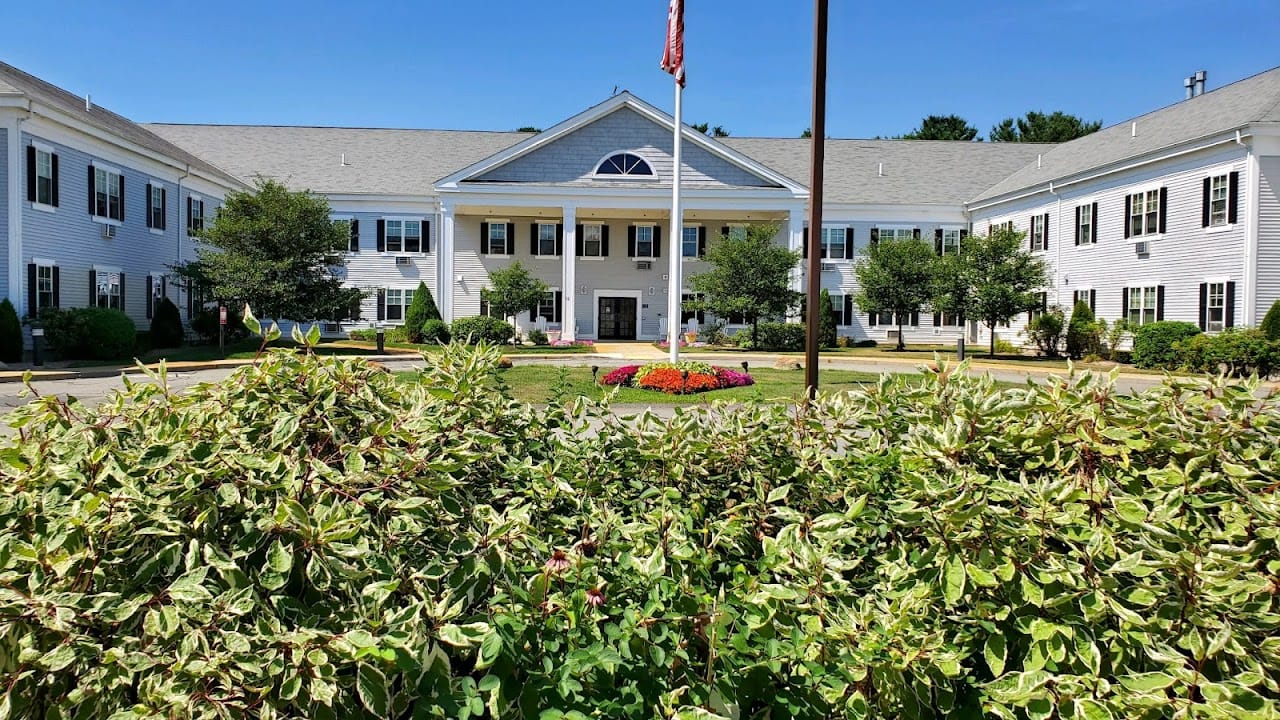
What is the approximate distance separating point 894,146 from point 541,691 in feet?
163

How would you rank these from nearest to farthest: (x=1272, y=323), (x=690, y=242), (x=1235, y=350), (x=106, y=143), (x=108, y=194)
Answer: (x=1235, y=350)
(x=1272, y=323)
(x=106, y=143)
(x=108, y=194)
(x=690, y=242)

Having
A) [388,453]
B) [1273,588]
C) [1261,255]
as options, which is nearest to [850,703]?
[1273,588]

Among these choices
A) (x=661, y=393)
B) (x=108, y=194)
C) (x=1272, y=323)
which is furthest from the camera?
→ (x=108, y=194)

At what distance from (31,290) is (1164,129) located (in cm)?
3898

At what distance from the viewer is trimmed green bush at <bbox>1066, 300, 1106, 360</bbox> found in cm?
3142

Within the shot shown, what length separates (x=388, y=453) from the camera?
8.23 ft

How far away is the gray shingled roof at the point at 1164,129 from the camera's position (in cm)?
2797

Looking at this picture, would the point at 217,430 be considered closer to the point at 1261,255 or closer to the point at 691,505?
the point at 691,505

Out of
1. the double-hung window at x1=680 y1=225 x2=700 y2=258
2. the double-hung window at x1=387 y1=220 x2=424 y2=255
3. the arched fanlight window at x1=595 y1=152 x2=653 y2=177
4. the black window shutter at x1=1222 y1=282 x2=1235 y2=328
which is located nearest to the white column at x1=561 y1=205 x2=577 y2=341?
the arched fanlight window at x1=595 y1=152 x2=653 y2=177

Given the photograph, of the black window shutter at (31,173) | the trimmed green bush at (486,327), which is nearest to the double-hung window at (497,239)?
the trimmed green bush at (486,327)

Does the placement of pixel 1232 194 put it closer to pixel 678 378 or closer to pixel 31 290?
pixel 678 378

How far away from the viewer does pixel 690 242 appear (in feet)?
138

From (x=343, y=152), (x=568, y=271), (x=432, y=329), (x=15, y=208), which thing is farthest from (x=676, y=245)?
(x=343, y=152)

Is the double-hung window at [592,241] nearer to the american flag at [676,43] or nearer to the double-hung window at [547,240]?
the double-hung window at [547,240]
